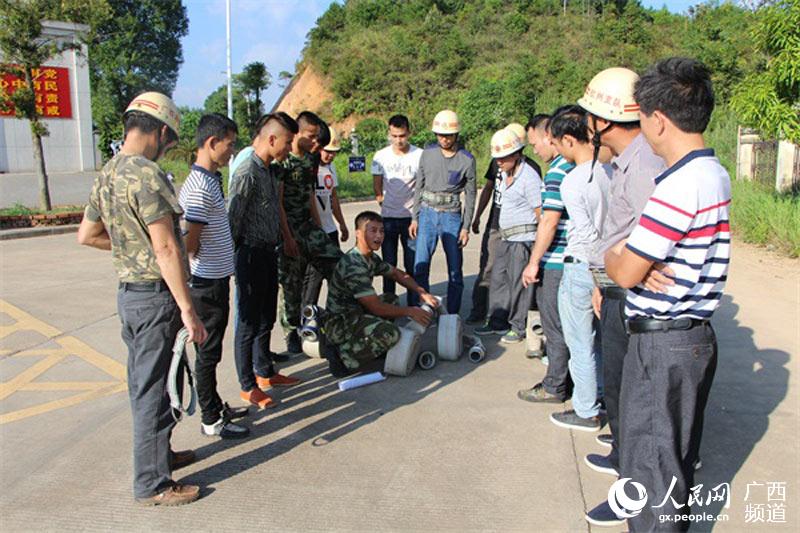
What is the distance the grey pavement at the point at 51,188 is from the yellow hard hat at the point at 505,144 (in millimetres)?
14551

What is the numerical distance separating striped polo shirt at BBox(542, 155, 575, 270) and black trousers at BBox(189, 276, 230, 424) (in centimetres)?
216

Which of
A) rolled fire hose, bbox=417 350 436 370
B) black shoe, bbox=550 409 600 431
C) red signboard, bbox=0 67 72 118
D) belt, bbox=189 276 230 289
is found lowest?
black shoe, bbox=550 409 600 431

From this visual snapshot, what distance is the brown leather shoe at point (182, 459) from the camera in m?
3.55

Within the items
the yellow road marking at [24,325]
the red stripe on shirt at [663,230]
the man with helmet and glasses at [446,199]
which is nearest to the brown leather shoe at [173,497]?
the red stripe on shirt at [663,230]

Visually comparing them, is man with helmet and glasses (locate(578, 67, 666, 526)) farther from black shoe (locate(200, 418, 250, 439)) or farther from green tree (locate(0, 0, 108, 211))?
green tree (locate(0, 0, 108, 211))

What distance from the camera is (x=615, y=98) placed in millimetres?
Result: 2996

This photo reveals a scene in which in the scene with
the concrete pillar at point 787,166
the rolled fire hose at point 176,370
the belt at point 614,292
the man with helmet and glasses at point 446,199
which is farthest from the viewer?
the concrete pillar at point 787,166

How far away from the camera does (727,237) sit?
2320 mm

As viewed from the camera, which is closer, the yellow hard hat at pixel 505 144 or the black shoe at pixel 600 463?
the black shoe at pixel 600 463

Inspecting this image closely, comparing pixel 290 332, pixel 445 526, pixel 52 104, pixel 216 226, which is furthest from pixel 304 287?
pixel 52 104

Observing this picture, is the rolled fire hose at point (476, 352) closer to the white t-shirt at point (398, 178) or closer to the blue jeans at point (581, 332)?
the blue jeans at point (581, 332)

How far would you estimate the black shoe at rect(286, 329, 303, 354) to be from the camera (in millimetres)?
5539

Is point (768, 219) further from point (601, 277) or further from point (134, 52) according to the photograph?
point (134, 52)

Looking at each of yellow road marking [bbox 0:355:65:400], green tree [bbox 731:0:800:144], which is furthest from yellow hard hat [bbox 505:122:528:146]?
green tree [bbox 731:0:800:144]
